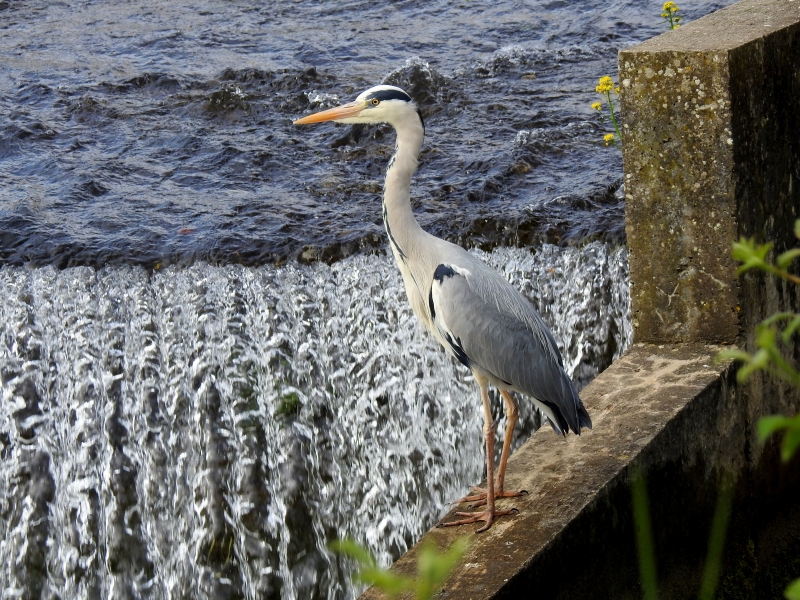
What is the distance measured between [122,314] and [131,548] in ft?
3.70

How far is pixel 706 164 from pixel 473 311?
905mm

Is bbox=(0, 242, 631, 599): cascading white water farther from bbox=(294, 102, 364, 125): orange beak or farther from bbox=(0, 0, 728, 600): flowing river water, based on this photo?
bbox=(294, 102, 364, 125): orange beak

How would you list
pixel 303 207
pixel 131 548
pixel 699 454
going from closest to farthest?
pixel 699 454
pixel 131 548
pixel 303 207

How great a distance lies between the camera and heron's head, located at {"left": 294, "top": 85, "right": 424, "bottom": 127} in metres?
3.32

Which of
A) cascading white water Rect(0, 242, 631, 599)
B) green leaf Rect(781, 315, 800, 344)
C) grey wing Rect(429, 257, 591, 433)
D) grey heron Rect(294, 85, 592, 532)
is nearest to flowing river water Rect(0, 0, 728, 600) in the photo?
cascading white water Rect(0, 242, 631, 599)

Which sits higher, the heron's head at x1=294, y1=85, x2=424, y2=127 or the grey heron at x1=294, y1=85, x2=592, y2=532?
the heron's head at x1=294, y1=85, x2=424, y2=127

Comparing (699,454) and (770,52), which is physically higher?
(770,52)

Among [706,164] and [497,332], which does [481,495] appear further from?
[706,164]

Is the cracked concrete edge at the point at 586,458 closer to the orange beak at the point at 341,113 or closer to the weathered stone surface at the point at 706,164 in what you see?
the weathered stone surface at the point at 706,164

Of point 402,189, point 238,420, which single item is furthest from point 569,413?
point 238,420

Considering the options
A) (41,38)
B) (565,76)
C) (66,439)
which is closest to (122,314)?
(66,439)

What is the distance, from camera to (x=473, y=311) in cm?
317

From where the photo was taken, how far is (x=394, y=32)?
28.1ft

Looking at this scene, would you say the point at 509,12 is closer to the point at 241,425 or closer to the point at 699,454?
the point at 241,425
